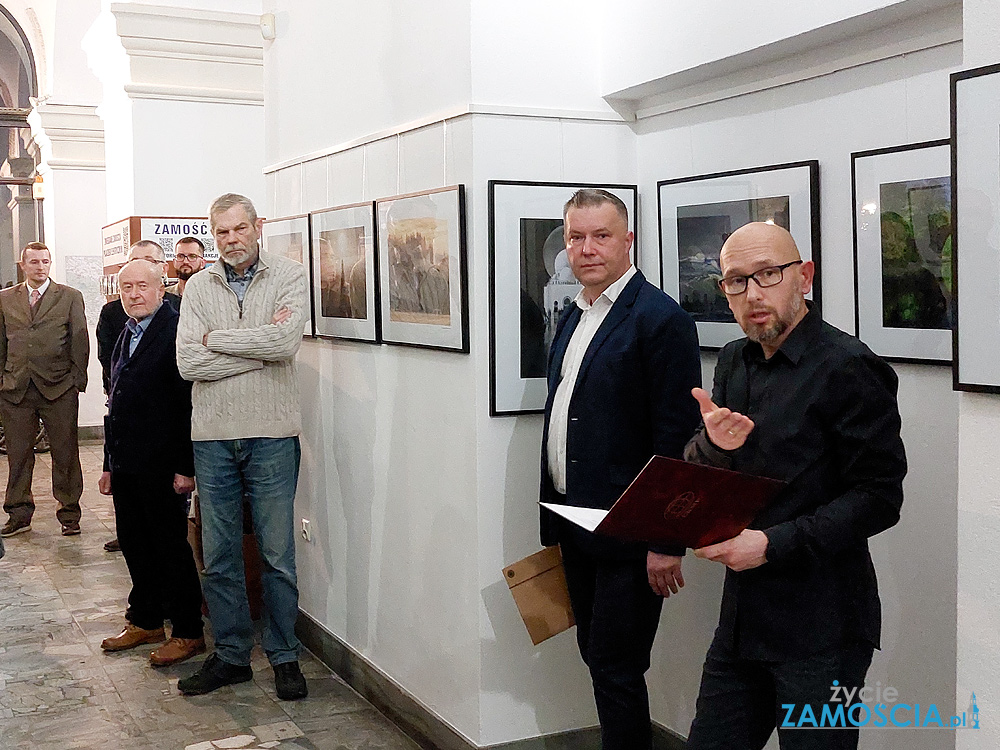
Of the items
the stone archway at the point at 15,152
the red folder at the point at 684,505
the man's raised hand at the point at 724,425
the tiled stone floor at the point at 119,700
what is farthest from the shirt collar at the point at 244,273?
the stone archway at the point at 15,152

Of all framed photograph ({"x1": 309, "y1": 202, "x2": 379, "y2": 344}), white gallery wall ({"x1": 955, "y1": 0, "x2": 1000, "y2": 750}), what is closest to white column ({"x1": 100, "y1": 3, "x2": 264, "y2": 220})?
framed photograph ({"x1": 309, "y1": 202, "x2": 379, "y2": 344})

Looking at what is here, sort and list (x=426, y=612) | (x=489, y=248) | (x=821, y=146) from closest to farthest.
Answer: (x=821, y=146) → (x=489, y=248) → (x=426, y=612)

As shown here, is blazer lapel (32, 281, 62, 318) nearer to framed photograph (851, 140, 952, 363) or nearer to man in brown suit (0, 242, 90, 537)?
man in brown suit (0, 242, 90, 537)

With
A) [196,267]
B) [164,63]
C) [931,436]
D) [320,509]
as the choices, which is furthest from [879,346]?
[164,63]

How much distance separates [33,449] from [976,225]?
7.24 meters

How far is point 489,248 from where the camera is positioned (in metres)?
3.73

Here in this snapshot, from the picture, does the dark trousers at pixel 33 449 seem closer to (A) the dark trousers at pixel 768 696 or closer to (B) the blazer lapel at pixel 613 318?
(B) the blazer lapel at pixel 613 318

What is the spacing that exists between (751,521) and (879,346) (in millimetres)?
803

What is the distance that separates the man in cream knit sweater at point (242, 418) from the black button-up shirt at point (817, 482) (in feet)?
8.22

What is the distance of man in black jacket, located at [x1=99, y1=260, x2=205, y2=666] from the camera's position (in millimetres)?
4984

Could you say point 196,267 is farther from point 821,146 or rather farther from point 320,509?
point 821,146

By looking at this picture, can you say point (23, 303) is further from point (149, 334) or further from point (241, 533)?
point (241, 533)

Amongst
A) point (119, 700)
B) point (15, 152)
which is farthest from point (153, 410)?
point (15, 152)

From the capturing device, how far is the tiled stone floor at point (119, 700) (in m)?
4.26
